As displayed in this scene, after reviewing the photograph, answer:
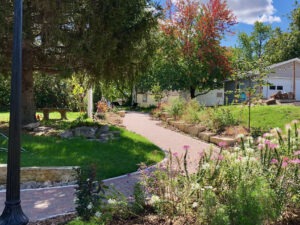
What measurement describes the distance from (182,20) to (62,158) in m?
18.1

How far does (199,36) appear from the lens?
2250 centimetres

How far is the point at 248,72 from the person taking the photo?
9992mm

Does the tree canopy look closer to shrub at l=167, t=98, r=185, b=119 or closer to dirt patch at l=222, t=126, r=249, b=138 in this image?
dirt patch at l=222, t=126, r=249, b=138

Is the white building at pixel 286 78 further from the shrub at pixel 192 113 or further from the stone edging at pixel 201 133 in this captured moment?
the stone edging at pixel 201 133

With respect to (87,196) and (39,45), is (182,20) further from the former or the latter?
(87,196)

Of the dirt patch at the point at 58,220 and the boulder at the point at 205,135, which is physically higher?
the boulder at the point at 205,135

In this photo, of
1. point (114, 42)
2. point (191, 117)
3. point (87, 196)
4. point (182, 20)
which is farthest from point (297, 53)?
point (87, 196)

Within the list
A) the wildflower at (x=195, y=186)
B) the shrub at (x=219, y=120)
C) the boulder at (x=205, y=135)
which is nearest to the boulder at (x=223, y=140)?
the boulder at (x=205, y=135)

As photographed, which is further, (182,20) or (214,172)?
(182,20)

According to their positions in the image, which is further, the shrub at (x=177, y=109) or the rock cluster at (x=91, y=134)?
the shrub at (x=177, y=109)

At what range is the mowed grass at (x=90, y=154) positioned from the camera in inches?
253

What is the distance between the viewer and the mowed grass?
21.1ft

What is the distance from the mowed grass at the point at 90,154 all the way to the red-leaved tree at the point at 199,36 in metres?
14.9

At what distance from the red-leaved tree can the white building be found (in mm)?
4731
